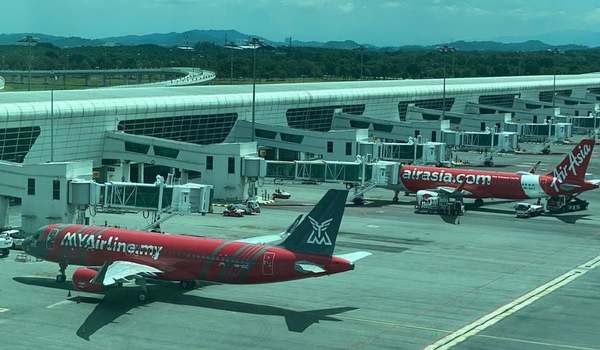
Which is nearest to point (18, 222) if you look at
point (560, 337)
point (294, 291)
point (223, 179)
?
point (223, 179)

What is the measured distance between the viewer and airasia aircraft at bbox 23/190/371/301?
52188 millimetres

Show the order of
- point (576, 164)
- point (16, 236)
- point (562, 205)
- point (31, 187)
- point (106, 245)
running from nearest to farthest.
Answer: point (106, 245) < point (31, 187) < point (16, 236) < point (576, 164) < point (562, 205)

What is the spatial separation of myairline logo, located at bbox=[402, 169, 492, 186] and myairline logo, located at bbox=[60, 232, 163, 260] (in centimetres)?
4554

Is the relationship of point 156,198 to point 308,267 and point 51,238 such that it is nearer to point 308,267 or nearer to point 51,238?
point 51,238

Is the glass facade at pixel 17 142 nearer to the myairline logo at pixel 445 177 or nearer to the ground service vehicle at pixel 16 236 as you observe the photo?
the ground service vehicle at pixel 16 236

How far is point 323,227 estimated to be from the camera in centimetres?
5212

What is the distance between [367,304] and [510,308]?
775 centimetres

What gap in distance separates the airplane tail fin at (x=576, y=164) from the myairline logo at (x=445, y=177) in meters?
6.94

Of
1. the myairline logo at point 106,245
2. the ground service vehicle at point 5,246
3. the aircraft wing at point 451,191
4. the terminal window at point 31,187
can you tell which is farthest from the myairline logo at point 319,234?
the aircraft wing at point 451,191

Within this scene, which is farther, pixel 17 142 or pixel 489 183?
pixel 489 183

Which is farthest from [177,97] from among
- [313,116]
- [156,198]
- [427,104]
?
[427,104]

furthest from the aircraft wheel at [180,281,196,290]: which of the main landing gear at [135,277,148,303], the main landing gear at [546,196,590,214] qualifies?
the main landing gear at [546,196,590,214]

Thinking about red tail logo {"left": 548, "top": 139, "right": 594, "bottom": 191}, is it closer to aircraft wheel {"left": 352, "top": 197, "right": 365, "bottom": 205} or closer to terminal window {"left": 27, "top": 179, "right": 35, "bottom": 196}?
aircraft wheel {"left": 352, "top": 197, "right": 365, "bottom": 205}

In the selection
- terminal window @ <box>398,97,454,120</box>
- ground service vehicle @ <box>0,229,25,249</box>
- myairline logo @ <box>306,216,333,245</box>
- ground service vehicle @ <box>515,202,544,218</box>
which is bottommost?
ground service vehicle @ <box>0,229,25,249</box>
